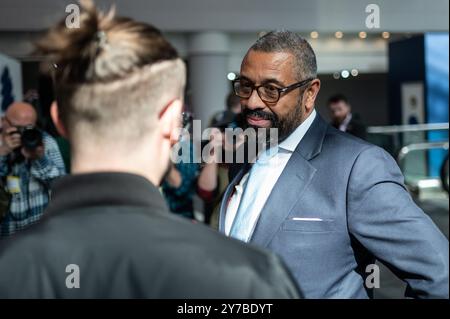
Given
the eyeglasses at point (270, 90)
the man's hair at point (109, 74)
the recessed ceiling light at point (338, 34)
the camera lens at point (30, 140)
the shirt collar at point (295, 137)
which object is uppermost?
the recessed ceiling light at point (338, 34)

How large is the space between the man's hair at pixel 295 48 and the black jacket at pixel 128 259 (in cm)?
140

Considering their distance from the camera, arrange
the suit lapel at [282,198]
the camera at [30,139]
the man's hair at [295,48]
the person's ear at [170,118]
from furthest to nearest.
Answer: the camera at [30,139] < the man's hair at [295,48] < the suit lapel at [282,198] < the person's ear at [170,118]

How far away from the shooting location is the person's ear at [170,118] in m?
1.30

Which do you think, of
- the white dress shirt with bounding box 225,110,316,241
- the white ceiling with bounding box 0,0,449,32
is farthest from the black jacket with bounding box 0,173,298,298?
the white ceiling with bounding box 0,0,449,32

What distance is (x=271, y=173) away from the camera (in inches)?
92.8

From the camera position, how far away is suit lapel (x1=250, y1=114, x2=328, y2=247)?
214 centimetres

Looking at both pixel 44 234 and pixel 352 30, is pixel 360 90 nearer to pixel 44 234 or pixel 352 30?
pixel 352 30

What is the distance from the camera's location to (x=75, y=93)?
1259 millimetres

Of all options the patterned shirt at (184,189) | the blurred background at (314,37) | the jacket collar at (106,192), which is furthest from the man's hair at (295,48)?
the blurred background at (314,37)

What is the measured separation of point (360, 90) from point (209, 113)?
10.5 metres

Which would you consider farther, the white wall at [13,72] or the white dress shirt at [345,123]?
the white wall at [13,72]
